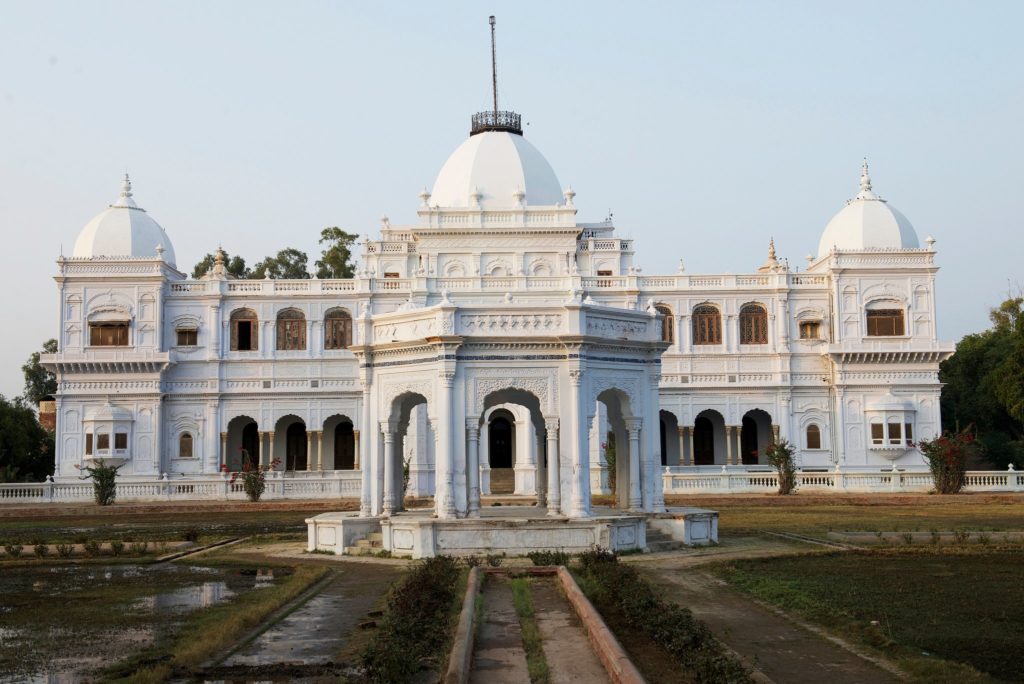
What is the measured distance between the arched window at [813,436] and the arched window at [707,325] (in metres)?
5.51

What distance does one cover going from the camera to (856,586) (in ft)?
47.1

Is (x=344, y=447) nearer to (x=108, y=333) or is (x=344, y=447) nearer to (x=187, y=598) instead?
(x=108, y=333)

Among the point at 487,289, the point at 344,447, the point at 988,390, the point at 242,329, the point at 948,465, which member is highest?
the point at 487,289

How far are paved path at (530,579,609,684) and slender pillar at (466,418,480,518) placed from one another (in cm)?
573

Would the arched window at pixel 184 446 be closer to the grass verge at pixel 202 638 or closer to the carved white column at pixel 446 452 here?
the carved white column at pixel 446 452

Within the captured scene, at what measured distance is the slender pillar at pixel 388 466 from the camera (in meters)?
20.9

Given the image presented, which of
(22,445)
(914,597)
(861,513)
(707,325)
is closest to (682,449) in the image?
(707,325)

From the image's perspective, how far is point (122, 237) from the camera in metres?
50.1

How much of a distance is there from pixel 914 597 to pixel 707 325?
3738 centimetres

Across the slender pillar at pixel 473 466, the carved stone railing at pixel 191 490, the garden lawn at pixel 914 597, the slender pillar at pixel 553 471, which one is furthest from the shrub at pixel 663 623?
the carved stone railing at pixel 191 490

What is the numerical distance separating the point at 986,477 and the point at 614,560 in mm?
26834

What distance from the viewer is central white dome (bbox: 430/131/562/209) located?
5078cm

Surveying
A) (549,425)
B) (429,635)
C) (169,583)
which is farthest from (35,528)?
(429,635)

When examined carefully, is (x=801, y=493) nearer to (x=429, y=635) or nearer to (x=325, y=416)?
(x=325, y=416)
